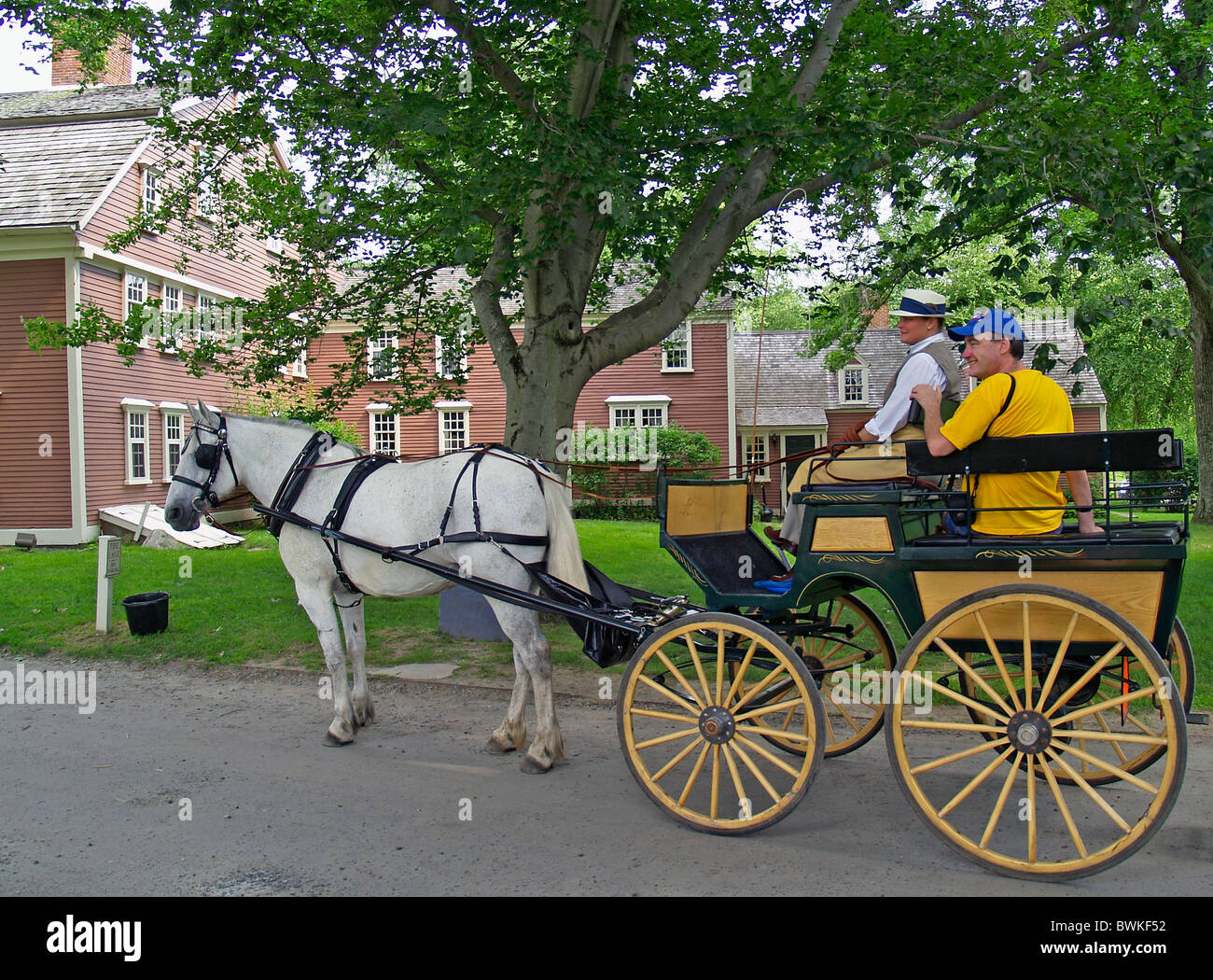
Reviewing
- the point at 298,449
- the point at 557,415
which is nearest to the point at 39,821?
the point at 298,449

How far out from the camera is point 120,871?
4.09 m

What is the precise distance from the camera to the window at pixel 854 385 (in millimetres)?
34719

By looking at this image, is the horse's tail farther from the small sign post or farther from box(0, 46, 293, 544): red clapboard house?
box(0, 46, 293, 544): red clapboard house

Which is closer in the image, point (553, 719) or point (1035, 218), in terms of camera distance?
point (553, 719)

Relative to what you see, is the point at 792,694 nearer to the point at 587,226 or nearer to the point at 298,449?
the point at 298,449

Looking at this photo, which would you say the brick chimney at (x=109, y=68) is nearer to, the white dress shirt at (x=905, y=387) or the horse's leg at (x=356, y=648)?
the horse's leg at (x=356, y=648)

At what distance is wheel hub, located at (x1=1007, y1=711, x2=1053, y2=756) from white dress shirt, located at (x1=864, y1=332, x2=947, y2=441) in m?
1.81

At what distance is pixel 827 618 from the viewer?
541 centimetres

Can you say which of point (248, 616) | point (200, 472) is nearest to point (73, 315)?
point (248, 616)

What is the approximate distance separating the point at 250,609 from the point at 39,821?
6173mm

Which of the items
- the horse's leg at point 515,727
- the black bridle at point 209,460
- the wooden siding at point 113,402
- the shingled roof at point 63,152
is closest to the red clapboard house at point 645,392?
the wooden siding at point 113,402

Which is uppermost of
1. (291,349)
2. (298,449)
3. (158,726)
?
(291,349)

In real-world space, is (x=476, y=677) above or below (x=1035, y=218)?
below

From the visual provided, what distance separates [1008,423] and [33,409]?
20.4 meters
